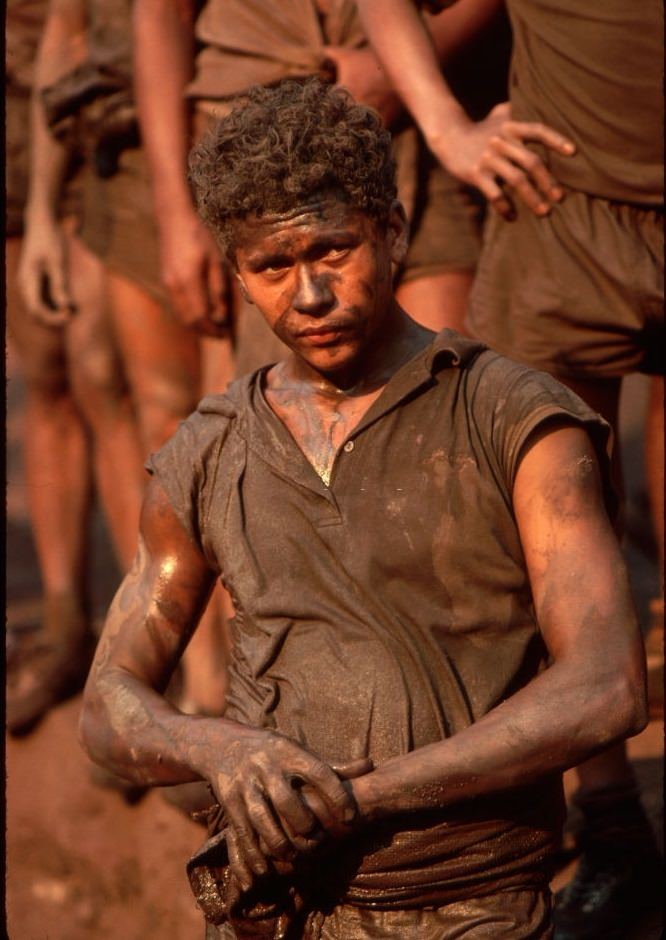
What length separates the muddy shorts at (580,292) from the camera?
4.77 meters

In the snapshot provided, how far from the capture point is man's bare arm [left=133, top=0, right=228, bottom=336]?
5777 millimetres

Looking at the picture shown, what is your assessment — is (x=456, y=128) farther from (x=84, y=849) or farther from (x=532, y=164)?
(x=84, y=849)

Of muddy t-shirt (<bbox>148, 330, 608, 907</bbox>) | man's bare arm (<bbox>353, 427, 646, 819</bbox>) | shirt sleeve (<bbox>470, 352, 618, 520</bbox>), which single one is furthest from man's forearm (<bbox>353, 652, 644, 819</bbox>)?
shirt sleeve (<bbox>470, 352, 618, 520</bbox>)

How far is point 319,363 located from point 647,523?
437 centimetres

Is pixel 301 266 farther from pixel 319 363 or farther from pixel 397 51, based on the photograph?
pixel 397 51

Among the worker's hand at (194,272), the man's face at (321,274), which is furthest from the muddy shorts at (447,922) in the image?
the worker's hand at (194,272)

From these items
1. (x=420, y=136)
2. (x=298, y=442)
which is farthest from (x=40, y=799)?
(x=298, y=442)

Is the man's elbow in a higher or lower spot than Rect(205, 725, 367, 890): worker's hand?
higher

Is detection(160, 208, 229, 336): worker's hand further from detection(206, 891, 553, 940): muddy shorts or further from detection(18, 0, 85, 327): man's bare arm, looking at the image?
detection(206, 891, 553, 940): muddy shorts

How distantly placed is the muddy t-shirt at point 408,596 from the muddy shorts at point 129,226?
9.78 ft

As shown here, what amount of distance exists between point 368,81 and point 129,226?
4.90ft

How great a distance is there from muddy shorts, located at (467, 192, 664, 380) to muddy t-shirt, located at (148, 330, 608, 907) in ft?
4.04

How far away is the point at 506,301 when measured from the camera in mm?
4902

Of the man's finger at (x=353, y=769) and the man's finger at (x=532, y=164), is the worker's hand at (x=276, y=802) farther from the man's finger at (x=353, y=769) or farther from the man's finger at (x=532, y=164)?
the man's finger at (x=532, y=164)
